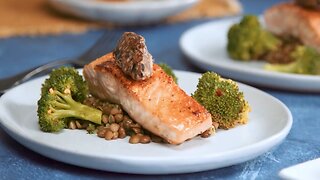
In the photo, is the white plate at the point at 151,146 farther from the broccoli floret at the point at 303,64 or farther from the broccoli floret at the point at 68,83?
the broccoli floret at the point at 303,64

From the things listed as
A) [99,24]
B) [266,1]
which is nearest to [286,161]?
[99,24]

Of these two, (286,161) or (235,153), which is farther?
(286,161)

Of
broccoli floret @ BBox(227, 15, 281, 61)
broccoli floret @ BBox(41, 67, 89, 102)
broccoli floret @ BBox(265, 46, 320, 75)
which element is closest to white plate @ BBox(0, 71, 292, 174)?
broccoli floret @ BBox(41, 67, 89, 102)

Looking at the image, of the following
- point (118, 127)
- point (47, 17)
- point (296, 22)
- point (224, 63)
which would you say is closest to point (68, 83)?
point (118, 127)

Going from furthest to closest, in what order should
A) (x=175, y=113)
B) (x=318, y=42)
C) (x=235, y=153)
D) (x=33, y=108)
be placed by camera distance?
(x=318, y=42) < (x=33, y=108) < (x=175, y=113) < (x=235, y=153)

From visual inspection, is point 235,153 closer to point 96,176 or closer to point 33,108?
point 96,176

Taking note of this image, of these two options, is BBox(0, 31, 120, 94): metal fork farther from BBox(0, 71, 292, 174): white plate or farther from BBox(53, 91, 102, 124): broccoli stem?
BBox(53, 91, 102, 124): broccoli stem
